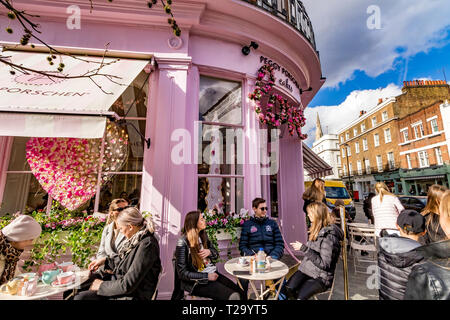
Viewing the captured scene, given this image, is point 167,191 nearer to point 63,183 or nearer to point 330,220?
point 63,183

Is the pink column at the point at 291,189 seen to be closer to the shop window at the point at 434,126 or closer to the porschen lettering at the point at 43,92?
the porschen lettering at the point at 43,92

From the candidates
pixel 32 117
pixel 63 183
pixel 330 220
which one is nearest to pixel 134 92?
pixel 32 117

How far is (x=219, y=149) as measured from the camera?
4137mm

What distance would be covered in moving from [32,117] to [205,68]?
292cm

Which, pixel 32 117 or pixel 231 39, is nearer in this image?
pixel 32 117

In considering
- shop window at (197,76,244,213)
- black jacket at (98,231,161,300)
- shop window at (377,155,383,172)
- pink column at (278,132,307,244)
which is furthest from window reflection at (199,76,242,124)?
shop window at (377,155,383,172)

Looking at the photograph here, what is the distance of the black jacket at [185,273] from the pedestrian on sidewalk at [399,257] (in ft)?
6.57

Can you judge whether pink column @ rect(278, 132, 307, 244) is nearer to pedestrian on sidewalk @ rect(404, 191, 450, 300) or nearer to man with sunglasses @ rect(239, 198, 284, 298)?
man with sunglasses @ rect(239, 198, 284, 298)

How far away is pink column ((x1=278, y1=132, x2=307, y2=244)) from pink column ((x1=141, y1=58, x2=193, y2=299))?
375 cm

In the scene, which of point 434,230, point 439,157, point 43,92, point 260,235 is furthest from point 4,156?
point 439,157

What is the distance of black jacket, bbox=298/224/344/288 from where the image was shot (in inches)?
107

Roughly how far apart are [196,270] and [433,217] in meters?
3.81
